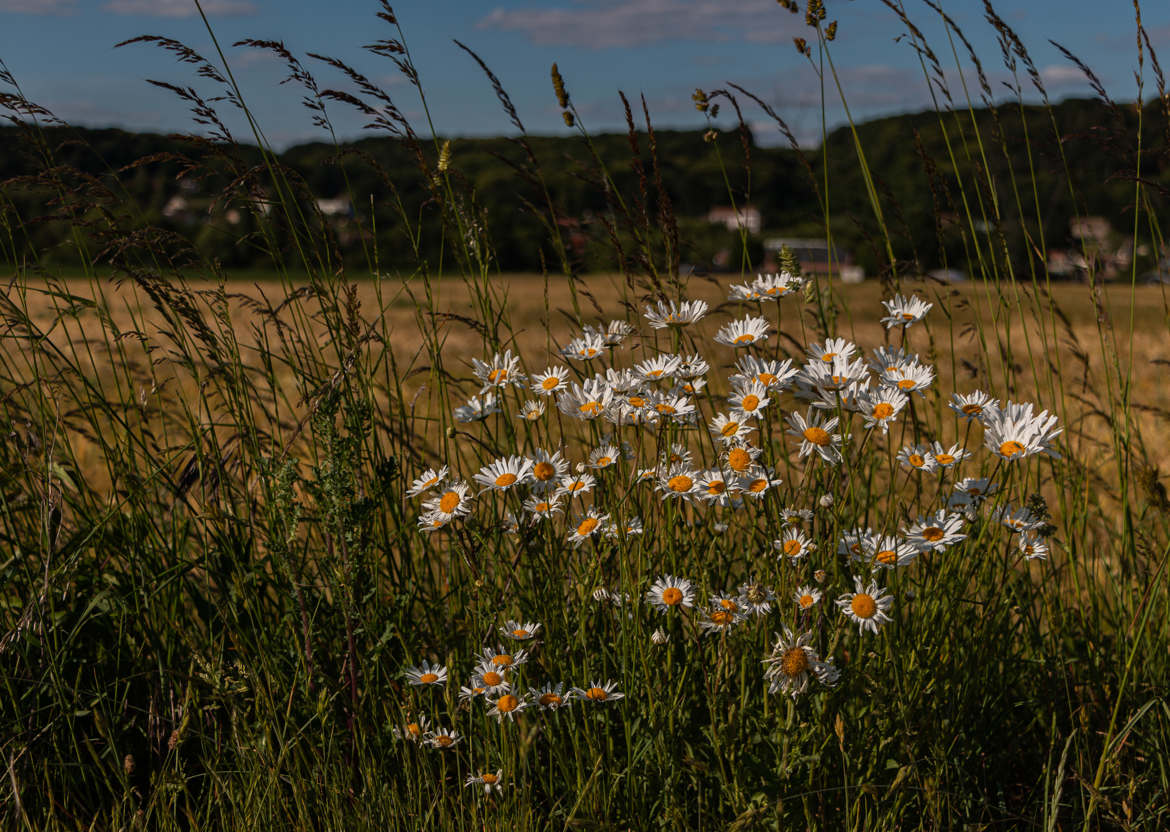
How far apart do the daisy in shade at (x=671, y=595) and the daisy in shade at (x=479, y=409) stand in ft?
1.65

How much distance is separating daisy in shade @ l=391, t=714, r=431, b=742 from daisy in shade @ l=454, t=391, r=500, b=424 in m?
0.60

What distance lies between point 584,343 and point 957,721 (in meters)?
1.07

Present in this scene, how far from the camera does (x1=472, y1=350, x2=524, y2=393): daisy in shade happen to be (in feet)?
6.25

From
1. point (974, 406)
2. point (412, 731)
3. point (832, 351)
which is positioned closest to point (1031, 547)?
point (974, 406)

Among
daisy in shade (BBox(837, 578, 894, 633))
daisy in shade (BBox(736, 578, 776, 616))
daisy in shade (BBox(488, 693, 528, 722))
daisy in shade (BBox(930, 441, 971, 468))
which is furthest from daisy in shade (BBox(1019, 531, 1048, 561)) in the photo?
daisy in shade (BBox(488, 693, 528, 722))

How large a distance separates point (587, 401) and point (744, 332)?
15.8 inches

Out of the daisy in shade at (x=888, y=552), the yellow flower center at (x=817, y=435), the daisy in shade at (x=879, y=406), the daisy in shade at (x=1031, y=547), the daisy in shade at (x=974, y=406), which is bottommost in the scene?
the daisy in shade at (x=1031, y=547)

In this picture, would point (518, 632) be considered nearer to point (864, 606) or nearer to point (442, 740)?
point (442, 740)

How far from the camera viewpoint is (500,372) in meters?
1.93

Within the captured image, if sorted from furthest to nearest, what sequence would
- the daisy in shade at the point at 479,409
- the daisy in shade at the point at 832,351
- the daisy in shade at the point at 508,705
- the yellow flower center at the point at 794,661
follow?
the daisy in shade at the point at 479,409
the daisy in shade at the point at 832,351
the daisy in shade at the point at 508,705
the yellow flower center at the point at 794,661

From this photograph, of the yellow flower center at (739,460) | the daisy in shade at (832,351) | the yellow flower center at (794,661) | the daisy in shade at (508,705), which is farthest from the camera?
the daisy in shade at (832,351)

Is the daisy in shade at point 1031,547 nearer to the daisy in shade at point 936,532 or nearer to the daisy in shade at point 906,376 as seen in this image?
the daisy in shade at point 936,532

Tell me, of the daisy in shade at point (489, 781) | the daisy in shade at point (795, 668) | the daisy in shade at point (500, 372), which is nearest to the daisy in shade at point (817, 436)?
the daisy in shade at point (795, 668)

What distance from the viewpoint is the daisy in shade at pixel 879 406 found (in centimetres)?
157
